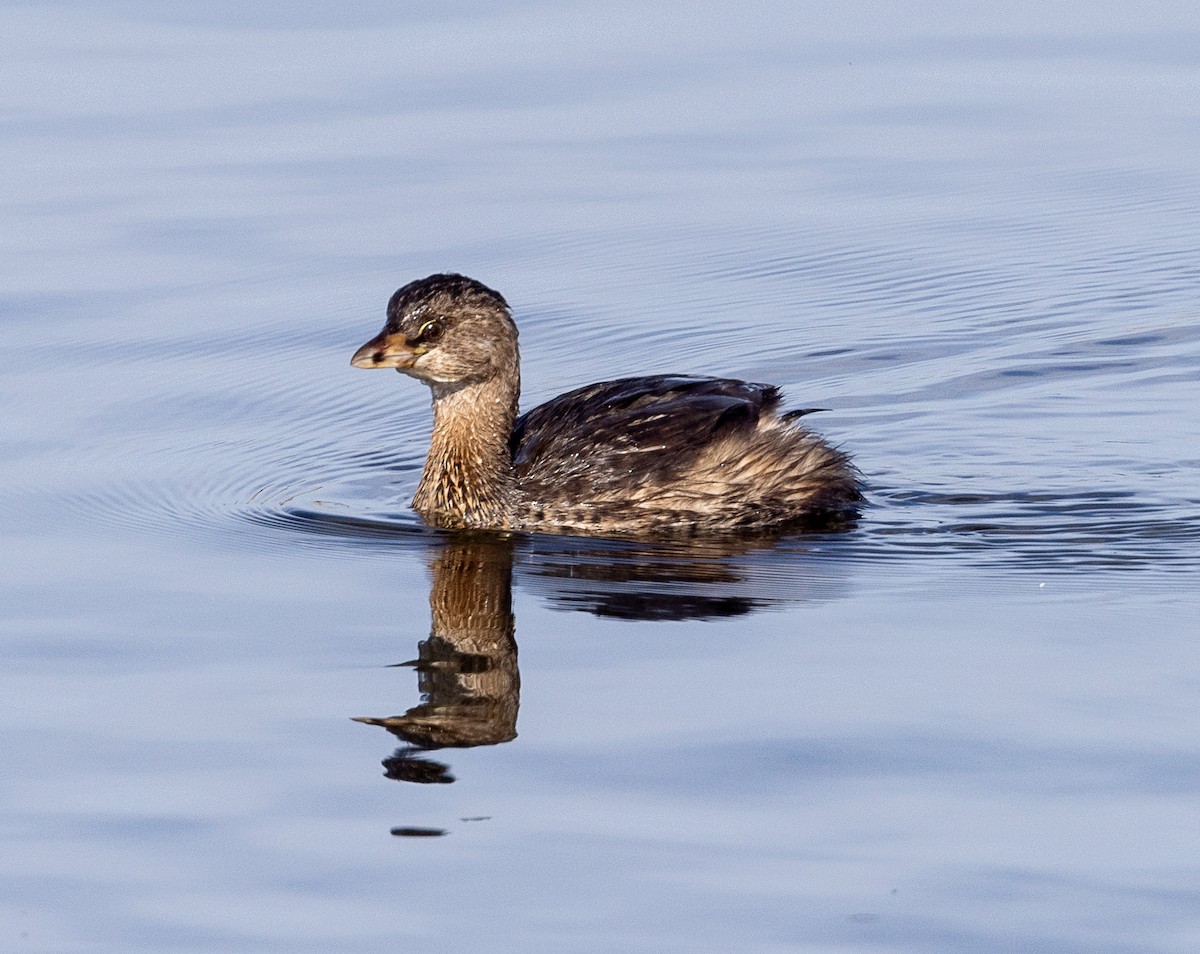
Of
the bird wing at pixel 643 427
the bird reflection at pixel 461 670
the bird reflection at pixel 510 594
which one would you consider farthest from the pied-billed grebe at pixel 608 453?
the bird reflection at pixel 461 670

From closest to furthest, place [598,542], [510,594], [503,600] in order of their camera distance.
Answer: [503,600] → [510,594] → [598,542]

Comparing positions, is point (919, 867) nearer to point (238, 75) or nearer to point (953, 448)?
point (953, 448)

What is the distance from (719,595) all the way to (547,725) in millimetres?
1829

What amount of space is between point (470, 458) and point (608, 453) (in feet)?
2.24

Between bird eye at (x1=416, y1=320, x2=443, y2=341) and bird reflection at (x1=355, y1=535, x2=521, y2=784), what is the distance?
3.86ft

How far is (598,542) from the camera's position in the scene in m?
10.2

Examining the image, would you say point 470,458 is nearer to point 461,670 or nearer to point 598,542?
point 598,542

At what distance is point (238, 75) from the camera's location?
17.9 metres

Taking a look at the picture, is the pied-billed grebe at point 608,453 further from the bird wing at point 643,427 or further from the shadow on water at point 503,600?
the shadow on water at point 503,600

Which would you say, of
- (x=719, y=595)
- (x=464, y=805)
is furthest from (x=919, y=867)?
(x=719, y=595)

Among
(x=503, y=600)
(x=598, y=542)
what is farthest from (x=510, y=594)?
(x=598, y=542)

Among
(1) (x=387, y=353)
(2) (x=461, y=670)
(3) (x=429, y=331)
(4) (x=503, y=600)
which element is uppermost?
(3) (x=429, y=331)

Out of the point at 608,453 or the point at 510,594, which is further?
the point at 608,453

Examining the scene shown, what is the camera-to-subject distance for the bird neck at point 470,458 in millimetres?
10680
